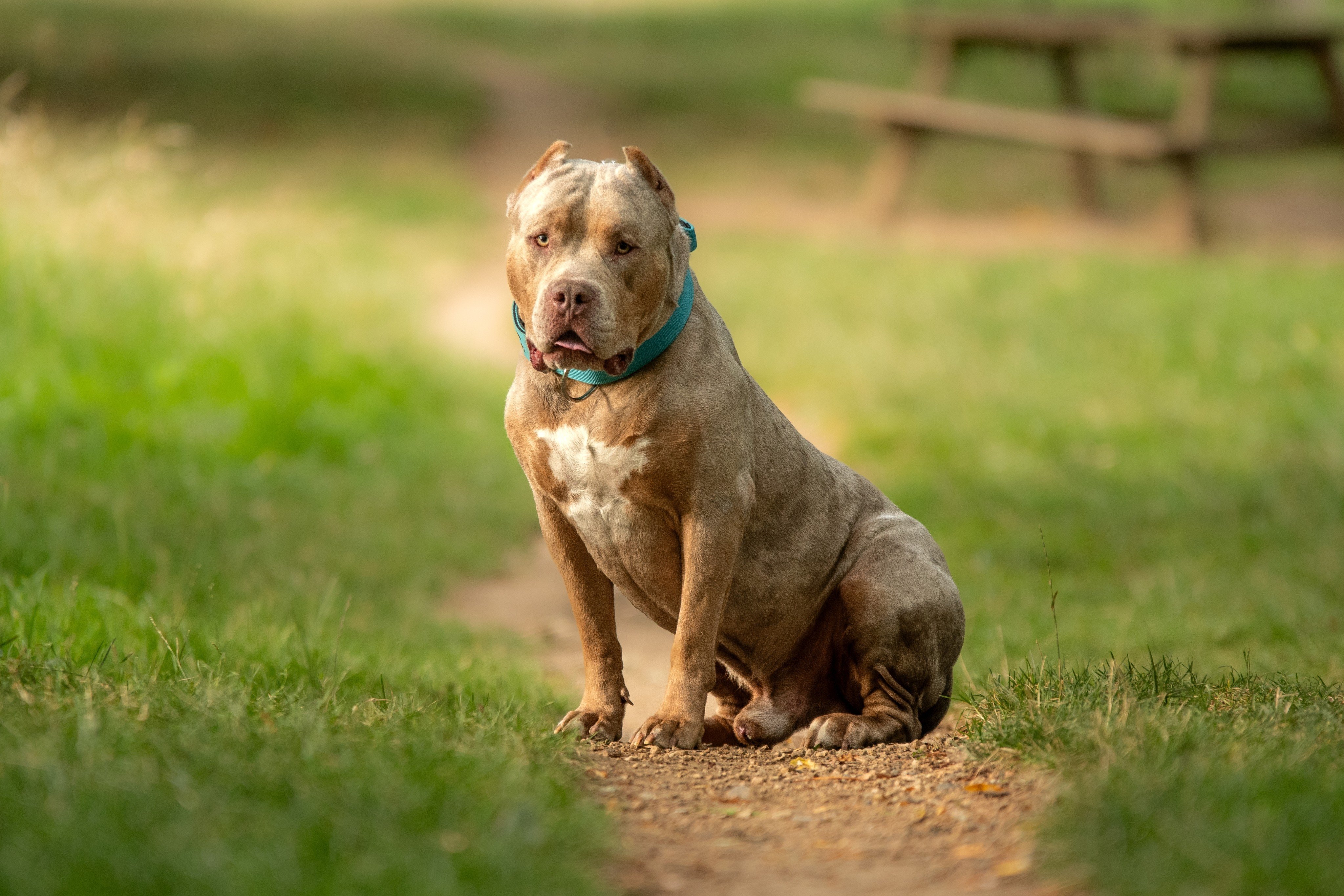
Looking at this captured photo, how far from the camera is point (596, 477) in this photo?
3.62 m

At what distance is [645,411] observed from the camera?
3557 millimetres

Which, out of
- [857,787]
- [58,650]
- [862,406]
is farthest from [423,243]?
[857,787]

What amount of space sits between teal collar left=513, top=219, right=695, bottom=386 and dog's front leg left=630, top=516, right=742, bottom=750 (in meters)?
0.42

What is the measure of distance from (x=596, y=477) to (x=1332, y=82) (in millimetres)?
11447

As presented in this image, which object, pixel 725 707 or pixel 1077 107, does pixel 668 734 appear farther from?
pixel 1077 107

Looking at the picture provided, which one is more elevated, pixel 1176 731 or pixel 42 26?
pixel 42 26

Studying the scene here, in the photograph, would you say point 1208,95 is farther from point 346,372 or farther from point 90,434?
point 90,434

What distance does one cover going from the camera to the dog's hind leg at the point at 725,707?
13.6 feet

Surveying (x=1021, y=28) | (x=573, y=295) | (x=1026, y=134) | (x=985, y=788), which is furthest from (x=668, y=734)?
(x=1021, y=28)

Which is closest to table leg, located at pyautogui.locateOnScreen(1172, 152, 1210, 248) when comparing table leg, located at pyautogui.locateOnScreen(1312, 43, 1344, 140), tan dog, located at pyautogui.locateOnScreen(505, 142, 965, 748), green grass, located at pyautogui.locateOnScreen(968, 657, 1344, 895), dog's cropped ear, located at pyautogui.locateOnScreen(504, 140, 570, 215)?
table leg, located at pyautogui.locateOnScreen(1312, 43, 1344, 140)

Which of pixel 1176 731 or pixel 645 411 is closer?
pixel 1176 731

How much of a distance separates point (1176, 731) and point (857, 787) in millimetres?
759

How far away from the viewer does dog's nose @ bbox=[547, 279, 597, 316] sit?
3.33 metres

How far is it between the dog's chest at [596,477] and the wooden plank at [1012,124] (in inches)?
375
